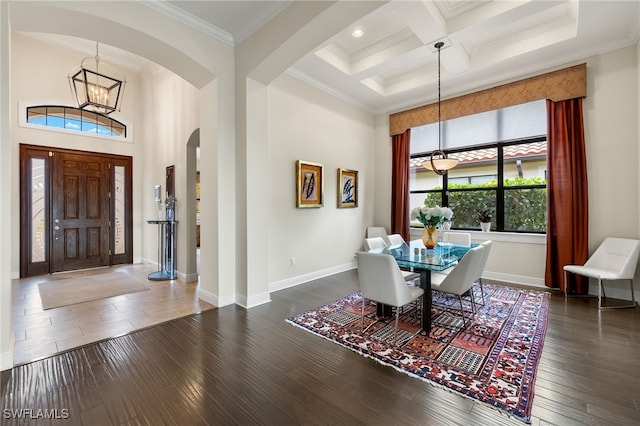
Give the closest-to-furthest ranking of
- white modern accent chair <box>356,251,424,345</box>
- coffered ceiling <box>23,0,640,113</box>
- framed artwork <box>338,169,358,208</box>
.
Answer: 1. white modern accent chair <box>356,251,424,345</box>
2. coffered ceiling <box>23,0,640,113</box>
3. framed artwork <box>338,169,358,208</box>

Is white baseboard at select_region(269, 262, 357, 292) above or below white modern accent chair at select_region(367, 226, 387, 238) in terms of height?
below

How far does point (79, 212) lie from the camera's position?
18.4 ft

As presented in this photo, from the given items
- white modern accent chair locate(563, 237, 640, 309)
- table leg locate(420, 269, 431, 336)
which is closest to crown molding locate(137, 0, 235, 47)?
table leg locate(420, 269, 431, 336)

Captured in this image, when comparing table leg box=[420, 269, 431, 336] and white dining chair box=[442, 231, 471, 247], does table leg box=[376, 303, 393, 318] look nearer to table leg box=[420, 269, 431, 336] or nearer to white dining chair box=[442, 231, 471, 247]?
table leg box=[420, 269, 431, 336]

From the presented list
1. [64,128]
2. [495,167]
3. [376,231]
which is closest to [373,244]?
[376,231]

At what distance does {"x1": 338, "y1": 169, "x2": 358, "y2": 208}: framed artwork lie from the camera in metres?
5.30

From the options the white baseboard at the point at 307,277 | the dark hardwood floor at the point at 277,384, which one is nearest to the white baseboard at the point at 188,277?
the white baseboard at the point at 307,277

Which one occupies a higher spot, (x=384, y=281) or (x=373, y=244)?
(x=373, y=244)

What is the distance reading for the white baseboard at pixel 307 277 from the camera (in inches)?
168

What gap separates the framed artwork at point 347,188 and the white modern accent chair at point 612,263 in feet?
11.1

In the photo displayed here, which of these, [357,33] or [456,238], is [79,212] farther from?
[456,238]

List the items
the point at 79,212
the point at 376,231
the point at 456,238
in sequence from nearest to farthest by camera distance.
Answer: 1. the point at 456,238
2. the point at 79,212
3. the point at 376,231

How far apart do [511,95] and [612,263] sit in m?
2.72

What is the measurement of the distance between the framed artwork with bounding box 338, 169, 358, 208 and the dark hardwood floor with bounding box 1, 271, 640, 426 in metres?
2.98
